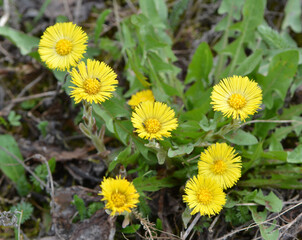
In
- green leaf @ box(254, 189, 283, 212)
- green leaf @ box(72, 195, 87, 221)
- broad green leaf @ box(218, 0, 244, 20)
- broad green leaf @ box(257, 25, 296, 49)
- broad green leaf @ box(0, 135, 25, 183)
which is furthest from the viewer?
broad green leaf @ box(218, 0, 244, 20)

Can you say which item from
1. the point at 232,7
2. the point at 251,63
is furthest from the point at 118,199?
the point at 232,7

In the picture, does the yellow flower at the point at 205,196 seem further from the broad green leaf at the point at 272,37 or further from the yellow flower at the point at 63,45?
the broad green leaf at the point at 272,37

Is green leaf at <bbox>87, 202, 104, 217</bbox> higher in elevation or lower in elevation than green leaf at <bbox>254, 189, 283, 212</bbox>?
higher

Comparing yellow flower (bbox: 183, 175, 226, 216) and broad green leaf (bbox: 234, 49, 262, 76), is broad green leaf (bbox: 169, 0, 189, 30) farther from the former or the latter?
yellow flower (bbox: 183, 175, 226, 216)

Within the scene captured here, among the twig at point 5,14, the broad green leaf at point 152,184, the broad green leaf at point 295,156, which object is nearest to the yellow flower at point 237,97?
the broad green leaf at point 295,156

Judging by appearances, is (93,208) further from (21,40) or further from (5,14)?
(5,14)

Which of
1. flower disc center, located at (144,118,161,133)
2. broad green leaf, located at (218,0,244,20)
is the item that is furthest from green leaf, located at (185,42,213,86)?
flower disc center, located at (144,118,161,133)
